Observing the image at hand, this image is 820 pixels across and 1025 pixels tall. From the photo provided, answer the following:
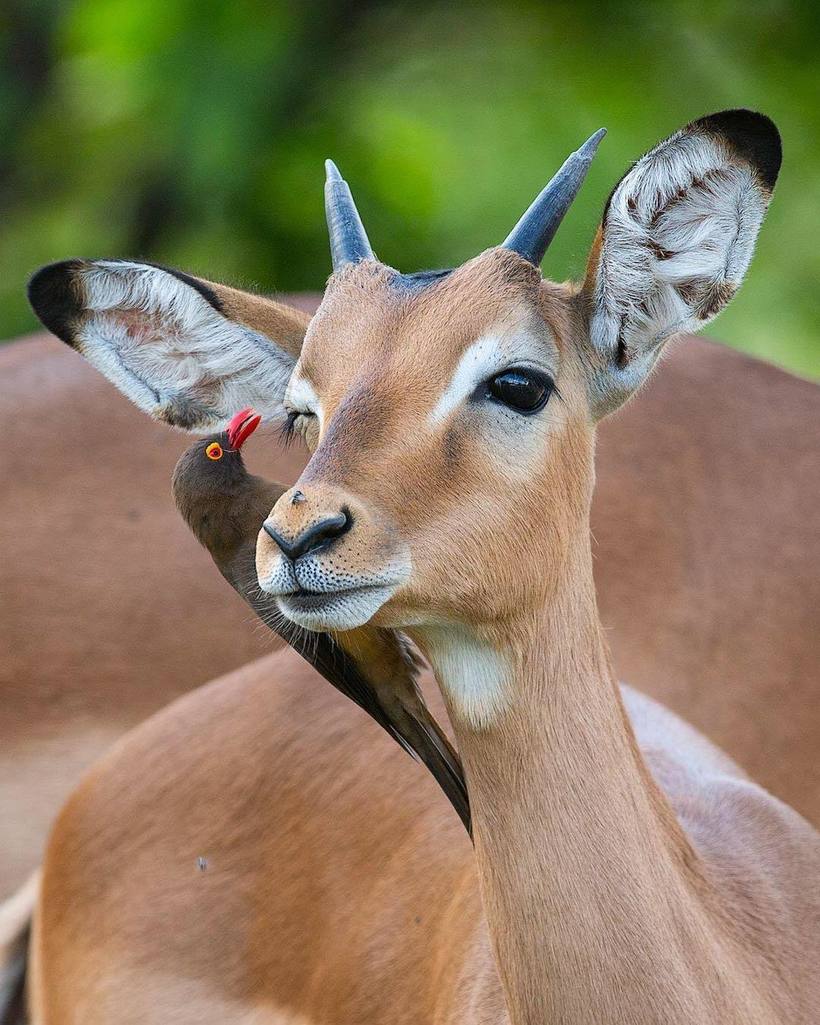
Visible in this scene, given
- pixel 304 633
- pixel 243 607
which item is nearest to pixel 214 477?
pixel 304 633

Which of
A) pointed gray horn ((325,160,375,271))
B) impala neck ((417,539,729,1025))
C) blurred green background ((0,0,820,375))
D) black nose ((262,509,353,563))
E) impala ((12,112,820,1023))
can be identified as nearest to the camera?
black nose ((262,509,353,563))

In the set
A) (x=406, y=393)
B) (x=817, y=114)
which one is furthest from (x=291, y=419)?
(x=817, y=114)

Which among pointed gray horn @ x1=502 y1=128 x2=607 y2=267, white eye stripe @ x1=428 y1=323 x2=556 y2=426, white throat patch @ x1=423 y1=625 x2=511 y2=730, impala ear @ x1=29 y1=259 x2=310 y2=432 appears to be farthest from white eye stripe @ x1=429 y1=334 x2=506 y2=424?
impala ear @ x1=29 y1=259 x2=310 y2=432

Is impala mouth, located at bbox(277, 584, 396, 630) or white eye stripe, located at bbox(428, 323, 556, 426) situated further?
white eye stripe, located at bbox(428, 323, 556, 426)

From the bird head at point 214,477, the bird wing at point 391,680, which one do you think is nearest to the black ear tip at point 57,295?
the bird head at point 214,477

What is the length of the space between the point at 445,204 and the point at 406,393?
4841 millimetres

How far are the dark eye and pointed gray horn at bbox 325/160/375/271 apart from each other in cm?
51

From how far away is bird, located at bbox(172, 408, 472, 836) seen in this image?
325 centimetres

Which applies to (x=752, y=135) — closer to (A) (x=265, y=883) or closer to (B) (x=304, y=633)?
(B) (x=304, y=633)

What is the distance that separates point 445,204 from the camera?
7562 millimetres

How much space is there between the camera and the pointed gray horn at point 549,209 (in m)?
3.10

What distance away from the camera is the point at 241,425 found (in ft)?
11.6

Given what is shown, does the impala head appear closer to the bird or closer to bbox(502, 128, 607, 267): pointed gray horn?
bbox(502, 128, 607, 267): pointed gray horn

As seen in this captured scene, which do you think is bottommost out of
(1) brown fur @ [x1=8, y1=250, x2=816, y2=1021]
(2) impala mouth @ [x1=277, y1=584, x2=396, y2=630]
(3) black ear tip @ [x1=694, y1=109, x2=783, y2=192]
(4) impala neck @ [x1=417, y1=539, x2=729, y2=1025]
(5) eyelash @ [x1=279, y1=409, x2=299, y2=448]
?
(1) brown fur @ [x1=8, y1=250, x2=816, y2=1021]
